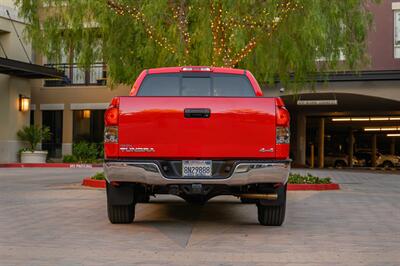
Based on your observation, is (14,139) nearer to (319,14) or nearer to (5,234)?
(319,14)

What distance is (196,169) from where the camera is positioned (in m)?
7.70

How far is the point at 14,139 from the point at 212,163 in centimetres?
2226

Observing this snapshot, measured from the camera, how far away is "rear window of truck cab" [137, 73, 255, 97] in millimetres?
9070

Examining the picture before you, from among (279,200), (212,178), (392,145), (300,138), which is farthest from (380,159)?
(212,178)

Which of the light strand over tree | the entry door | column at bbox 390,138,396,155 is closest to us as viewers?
the light strand over tree

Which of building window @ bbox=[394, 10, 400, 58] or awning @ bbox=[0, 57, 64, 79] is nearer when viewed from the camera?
building window @ bbox=[394, 10, 400, 58]

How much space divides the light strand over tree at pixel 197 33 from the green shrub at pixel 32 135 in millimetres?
13429

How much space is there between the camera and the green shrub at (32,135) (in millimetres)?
28281

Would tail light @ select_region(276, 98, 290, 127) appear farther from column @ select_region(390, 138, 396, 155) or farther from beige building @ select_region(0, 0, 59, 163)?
column @ select_region(390, 138, 396, 155)

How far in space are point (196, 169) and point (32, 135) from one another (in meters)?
21.9

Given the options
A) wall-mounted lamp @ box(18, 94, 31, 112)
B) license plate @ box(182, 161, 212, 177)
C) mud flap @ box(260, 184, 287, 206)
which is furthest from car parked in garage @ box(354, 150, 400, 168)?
license plate @ box(182, 161, 212, 177)

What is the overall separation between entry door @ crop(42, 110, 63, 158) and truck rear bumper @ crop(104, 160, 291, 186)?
77.4 ft

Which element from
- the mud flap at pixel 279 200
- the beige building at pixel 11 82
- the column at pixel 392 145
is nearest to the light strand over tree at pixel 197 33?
the mud flap at pixel 279 200

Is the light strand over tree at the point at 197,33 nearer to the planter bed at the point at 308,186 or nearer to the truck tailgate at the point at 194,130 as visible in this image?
the planter bed at the point at 308,186
